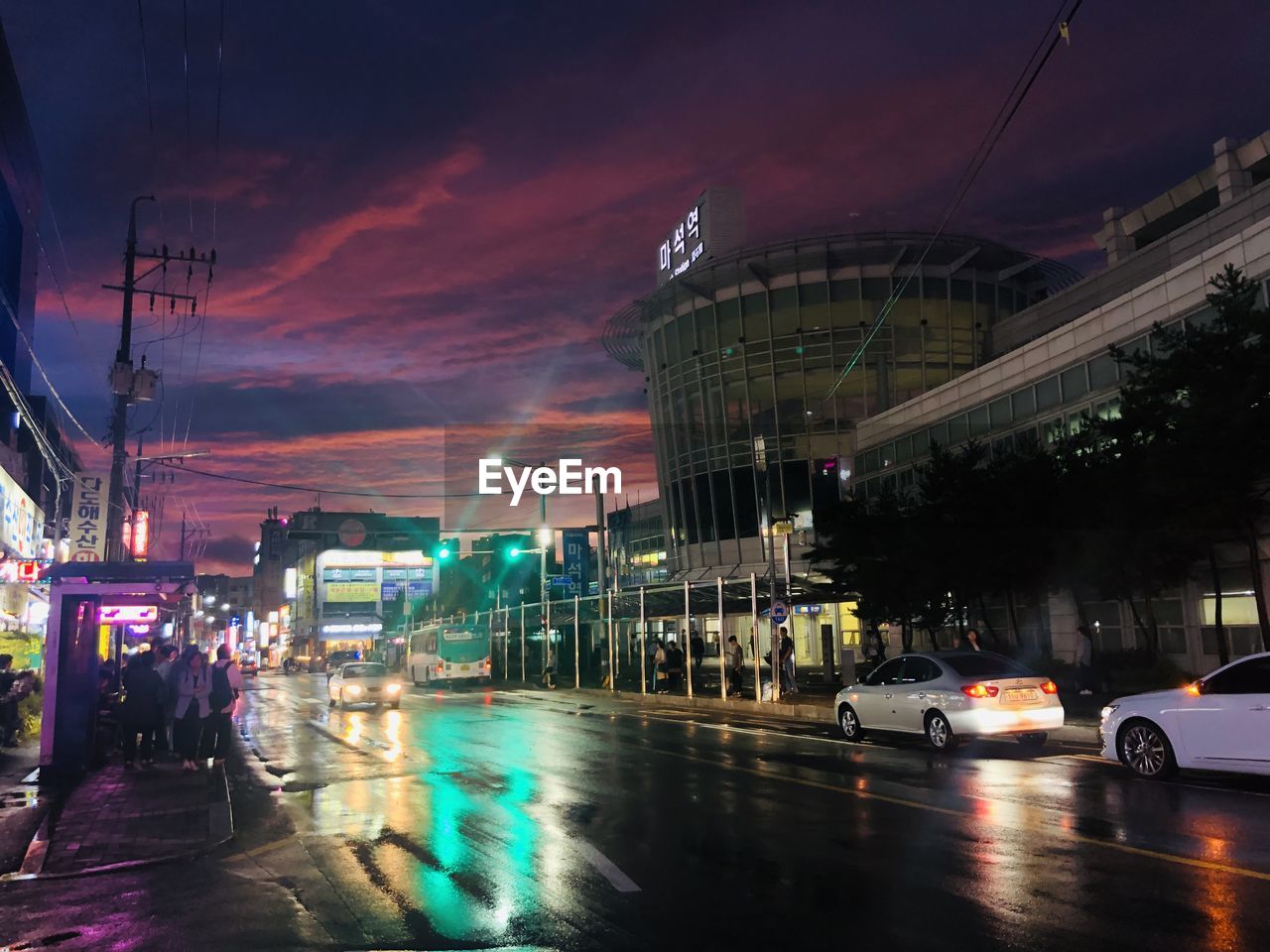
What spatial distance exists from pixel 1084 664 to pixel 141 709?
19.0 m

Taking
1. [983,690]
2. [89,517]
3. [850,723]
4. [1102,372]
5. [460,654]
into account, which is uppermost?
[1102,372]

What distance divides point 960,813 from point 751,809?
81.3 inches

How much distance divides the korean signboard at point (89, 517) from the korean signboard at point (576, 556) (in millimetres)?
24037

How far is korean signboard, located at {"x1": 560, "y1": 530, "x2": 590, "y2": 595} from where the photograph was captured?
50844 millimetres

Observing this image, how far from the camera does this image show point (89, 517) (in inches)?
1183

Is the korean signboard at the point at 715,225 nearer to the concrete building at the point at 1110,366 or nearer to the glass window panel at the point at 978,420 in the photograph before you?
the concrete building at the point at 1110,366

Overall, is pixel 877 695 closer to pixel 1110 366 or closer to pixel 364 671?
pixel 1110 366

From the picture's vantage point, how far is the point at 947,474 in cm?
2878

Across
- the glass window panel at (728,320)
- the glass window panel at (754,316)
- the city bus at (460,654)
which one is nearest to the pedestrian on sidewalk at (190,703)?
the city bus at (460,654)

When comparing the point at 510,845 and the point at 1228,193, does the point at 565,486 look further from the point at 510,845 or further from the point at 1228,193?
the point at 510,845

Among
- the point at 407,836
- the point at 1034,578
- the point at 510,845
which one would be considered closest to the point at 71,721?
the point at 407,836

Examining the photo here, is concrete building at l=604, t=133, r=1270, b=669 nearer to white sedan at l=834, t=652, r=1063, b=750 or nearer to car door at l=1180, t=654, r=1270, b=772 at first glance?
white sedan at l=834, t=652, r=1063, b=750

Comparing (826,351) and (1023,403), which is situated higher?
(826,351)

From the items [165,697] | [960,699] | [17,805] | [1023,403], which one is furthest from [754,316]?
[17,805]
